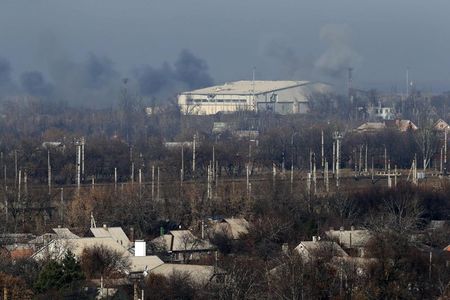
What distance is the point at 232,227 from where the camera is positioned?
26359 mm

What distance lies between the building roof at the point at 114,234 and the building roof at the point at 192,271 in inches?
112

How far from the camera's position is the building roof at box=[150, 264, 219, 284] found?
1923 centimetres

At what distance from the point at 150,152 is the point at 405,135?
9.68 metres

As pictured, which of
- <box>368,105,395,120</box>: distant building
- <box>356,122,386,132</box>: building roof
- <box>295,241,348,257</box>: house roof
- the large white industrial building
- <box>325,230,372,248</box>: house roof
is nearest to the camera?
<box>295,241,348,257</box>: house roof

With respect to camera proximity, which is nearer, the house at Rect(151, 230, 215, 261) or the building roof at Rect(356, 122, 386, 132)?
the house at Rect(151, 230, 215, 261)

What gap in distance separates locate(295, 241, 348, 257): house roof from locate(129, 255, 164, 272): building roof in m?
1.91

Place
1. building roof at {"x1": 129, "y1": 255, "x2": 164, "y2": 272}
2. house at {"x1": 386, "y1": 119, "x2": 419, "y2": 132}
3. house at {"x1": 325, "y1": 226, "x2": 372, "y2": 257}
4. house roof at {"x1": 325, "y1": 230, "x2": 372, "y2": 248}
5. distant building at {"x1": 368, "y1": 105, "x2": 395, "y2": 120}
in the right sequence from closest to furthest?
building roof at {"x1": 129, "y1": 255, "x2": 164, "y2": 272}
house at {"x1": 325, "y1": 226, "x2": 372, "y2": 257}
house roof at {"x1": 325, "y1": 230, "x2": 372, "y2": 248}
house at {"x1": 386, "y1": 119, "x2": 419, "y2": 132}
distant building at {"x1": 368, "y1": 105, "x2": 395, "y2": 120}

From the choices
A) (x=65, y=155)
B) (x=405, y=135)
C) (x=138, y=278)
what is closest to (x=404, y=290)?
(x=138, y=278)

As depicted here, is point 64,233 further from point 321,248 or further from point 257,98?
point 257,98

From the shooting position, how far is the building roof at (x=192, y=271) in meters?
19.2

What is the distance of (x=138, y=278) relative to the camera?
63.5ft

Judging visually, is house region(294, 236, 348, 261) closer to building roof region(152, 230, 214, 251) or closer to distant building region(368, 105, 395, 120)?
building roof region(152, 230, 214, 251)

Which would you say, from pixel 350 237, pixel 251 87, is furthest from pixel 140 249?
pixel 251 87

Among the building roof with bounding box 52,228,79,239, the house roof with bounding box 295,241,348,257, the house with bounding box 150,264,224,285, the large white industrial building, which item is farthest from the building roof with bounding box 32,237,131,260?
the large white industrial building
